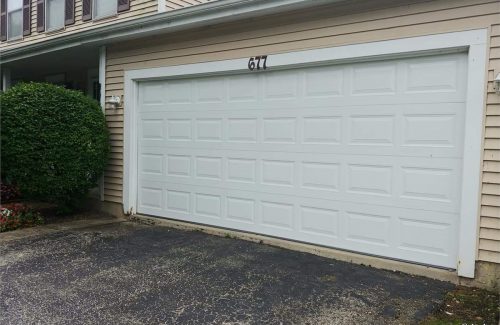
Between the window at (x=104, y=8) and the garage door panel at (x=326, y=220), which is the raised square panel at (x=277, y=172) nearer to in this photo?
the garage door panel at (x=326, y=220)

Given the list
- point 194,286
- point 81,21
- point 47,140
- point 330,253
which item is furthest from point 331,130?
point 81,21

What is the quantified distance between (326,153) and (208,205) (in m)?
2.05

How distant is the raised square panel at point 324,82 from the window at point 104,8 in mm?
5523

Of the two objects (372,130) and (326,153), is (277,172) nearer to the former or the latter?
(326,153)

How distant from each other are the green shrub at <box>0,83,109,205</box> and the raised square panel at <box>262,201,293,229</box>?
121 inches

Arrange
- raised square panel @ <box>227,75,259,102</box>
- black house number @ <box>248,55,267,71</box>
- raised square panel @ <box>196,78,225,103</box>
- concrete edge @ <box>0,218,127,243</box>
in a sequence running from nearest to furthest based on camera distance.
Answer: black house number @ <box>248,55,267,71</box> < raised square panel @ <box>227,75,259,102</box> < concrete edge @ <box>0,218,127,243</box> < raised square panel @ <box>196,78,225,103</box>

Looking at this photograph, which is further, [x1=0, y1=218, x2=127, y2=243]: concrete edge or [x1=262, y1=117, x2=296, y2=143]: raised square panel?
[x1=0, y1=218, x2=127, y2=243]: concrete edge

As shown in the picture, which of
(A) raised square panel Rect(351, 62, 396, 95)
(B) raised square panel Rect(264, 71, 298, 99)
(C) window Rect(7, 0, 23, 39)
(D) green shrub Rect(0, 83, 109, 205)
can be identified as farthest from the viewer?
(C) window Rect(7, 0, 23, 39)

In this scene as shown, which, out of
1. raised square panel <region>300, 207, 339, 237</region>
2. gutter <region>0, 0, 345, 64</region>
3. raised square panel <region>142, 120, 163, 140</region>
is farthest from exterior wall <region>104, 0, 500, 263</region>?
raised square panel <region>300, 207, 339, 237</region>

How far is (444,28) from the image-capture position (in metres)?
4.00

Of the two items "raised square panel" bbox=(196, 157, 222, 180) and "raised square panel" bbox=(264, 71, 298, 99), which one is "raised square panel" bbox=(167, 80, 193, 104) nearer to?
"raised square panel" bbox=(196, 157, 222, 180)

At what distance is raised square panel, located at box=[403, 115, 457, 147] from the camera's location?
404cm

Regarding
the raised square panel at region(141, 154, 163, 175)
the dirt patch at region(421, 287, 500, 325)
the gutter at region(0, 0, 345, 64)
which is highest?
the gutter at region(0, 0, 345, 64)

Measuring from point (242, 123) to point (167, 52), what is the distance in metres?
1.83
